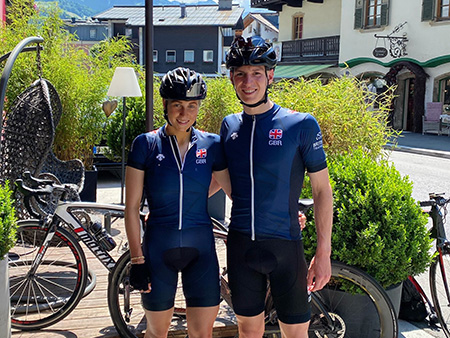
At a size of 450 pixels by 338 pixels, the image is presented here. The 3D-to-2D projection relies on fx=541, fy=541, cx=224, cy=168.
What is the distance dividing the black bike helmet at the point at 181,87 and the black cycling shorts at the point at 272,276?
730 millimetres

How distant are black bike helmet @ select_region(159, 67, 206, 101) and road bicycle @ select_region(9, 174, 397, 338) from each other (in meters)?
1.23

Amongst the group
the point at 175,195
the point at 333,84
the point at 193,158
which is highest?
the point at 333,84

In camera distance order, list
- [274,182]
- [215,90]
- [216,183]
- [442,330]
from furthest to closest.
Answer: [215,90] < [442,330] < [216,183] < [274,182]

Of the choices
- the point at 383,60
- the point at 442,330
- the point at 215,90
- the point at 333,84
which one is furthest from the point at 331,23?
the point at 442,330

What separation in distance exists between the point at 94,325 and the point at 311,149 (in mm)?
2099

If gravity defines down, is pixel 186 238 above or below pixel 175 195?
below

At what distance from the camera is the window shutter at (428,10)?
74.3 feet

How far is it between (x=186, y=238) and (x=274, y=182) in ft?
1.67

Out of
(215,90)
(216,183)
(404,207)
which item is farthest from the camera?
(215,90)

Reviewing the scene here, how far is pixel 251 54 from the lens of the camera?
264 centimetres

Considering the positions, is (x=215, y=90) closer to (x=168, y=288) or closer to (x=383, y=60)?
(x=168, y=288)

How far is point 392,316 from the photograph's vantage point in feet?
10.7

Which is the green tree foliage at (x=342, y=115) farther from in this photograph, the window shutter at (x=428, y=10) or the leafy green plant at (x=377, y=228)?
the window shutter at (x=428, y=10)

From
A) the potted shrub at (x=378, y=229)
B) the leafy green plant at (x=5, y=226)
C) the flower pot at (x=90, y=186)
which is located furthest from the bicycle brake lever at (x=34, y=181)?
the flower pot at (x=90, y=186)
